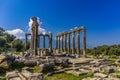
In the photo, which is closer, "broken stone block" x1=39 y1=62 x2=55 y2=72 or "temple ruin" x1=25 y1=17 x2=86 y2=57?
"broken stone block" x1=39 y1=62 x2=55 y2=72

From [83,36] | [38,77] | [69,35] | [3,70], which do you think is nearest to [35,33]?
[83,36]

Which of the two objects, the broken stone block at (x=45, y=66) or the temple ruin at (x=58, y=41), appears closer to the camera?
the broken stone block at (x=45, y=66)

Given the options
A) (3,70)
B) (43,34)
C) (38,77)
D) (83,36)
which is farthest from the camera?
(43,34)

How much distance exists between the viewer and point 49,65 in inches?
709

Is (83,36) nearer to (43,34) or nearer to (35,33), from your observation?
(35,33)

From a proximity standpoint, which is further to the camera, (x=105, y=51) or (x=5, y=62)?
(x=105, y=51)

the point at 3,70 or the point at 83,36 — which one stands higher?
the point at 83,36

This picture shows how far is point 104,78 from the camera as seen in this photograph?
46.8ft

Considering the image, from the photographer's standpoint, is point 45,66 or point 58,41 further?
point 58,41

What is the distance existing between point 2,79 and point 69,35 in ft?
144

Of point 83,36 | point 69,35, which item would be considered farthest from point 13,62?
point 69,35

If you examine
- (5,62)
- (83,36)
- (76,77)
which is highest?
(83,36)

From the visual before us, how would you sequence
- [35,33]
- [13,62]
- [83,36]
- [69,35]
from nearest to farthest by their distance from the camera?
[13,62] < [35,33] < [83,36] < [69,35]

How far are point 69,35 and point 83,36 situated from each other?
405 inches
